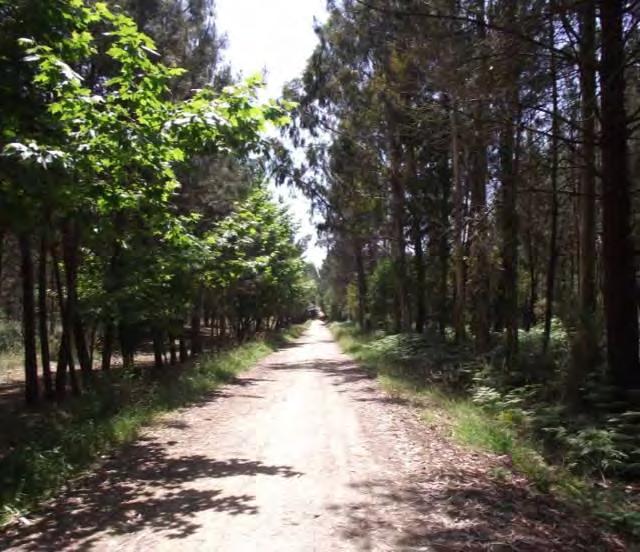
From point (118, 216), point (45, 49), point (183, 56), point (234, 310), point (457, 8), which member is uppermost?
point (183, 56)

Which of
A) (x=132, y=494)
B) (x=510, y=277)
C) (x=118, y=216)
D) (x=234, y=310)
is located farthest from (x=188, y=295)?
(x=234, y=310)

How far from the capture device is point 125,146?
6.36 m

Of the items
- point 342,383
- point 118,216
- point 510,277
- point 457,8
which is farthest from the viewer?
point 342,383

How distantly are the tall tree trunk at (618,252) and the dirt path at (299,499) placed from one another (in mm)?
2726

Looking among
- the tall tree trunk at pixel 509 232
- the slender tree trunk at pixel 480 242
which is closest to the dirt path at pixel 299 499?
the slender tree trunk at pixel 480 242

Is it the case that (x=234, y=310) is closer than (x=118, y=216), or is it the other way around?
(x=118, y=216)

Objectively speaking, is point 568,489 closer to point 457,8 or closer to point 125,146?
point 125,146

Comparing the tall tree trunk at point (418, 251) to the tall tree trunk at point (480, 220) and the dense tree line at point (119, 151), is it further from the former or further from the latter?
the dense tree line at point (119, 151)

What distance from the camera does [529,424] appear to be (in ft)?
28.7

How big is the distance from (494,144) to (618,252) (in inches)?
186

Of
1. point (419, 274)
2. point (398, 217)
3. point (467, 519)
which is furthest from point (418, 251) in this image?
point (467, 519)

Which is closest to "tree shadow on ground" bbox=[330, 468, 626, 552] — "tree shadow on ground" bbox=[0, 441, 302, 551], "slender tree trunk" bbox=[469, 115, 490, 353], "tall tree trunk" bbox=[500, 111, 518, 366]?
"tree shadow on ground" bbox=[0, 441, 302, 551]

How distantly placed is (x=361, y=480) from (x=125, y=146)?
14.5ft

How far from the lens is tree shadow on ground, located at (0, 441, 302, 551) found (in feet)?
16.6
